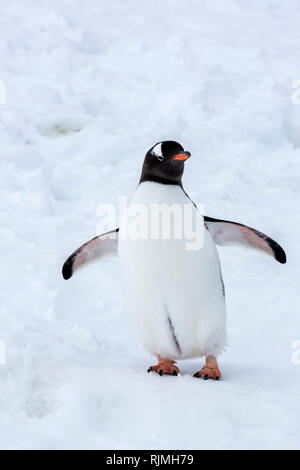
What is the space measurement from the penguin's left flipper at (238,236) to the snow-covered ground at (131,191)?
1.74ft

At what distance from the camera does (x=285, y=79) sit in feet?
24.3

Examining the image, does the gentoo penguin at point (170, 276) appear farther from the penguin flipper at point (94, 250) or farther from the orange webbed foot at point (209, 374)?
the penguin flipper at point (94, 250)

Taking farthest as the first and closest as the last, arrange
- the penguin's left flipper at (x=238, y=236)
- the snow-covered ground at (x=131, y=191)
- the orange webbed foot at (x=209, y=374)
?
1. the penguin's left flipper at (x=238, y=236)
2. the orange webbed foot at (x=209, y=374)
3. the snow-covered ground at (x=131, y=191)

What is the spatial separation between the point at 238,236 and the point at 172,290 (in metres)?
0.50

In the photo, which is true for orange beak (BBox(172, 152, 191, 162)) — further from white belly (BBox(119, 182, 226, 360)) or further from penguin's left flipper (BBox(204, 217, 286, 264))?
penguin's left flipper (BBox(204, 217, 286, 264))

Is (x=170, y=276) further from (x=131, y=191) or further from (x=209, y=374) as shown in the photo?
(x=131, y=191)

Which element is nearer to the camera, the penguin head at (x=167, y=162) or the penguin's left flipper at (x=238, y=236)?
the penguin head at (x=167, y=162)

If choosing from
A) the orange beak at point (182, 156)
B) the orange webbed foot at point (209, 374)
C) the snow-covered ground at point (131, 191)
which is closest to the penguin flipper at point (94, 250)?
the snow-covered ground at point (131, 191)

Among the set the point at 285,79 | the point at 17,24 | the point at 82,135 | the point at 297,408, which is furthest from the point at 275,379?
the point at 17,24

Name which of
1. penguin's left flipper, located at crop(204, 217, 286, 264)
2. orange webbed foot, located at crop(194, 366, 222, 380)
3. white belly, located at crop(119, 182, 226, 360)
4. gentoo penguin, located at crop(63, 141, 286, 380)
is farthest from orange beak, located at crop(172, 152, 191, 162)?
orange webbed foot, located at crop(194, 366, 222, 380)

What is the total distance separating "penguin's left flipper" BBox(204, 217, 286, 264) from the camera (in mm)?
3158

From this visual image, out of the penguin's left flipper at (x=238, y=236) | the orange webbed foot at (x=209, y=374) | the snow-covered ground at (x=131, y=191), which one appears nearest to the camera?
the snow-covered ground at (x=131, y=191)

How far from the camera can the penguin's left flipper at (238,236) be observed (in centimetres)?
316

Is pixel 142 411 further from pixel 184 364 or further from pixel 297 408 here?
pixel 184 364
